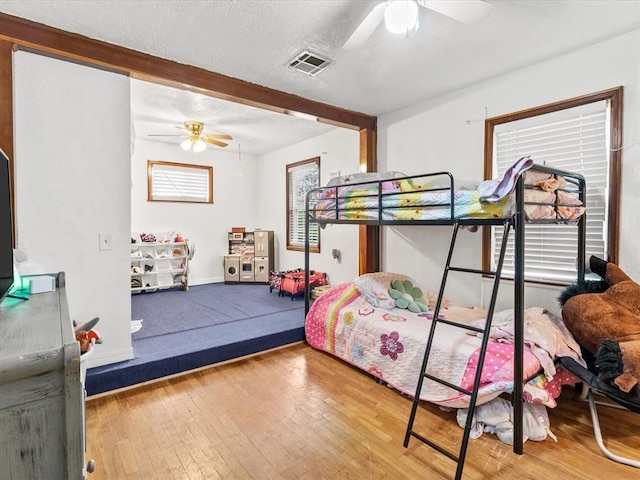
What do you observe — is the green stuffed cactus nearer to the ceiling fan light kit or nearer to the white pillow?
the white pillow

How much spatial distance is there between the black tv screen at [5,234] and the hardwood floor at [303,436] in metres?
1.11

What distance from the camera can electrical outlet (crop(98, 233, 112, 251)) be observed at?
8.62ft

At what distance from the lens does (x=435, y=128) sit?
3.54 metres

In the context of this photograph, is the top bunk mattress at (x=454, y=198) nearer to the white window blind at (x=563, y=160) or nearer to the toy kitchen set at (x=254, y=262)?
the white window blind at (x=563, y=160)

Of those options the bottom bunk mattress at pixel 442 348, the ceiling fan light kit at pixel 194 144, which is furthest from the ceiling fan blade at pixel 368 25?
the ceiling fan light kit at pixel 194 144

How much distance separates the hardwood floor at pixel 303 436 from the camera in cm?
173

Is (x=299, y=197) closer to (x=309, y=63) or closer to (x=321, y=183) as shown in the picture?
(x=321, y=183)

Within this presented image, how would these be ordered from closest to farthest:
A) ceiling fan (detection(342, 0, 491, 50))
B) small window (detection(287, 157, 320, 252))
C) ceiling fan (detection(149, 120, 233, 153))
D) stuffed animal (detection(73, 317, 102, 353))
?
ceiling fan (detection(342, 0, 491, 50)) → stuffed animal (detection(73, 317, 102, 353)) → ceiling fan (detection(149, 120, 233, 153)) → small window (detection(287, 157, 320, 252))

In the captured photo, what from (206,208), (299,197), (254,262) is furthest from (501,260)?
(206,208)

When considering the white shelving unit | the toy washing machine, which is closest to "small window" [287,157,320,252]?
the toy washing machine

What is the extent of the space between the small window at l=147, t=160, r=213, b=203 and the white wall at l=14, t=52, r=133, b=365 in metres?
3.19

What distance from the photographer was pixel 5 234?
51.8 inches

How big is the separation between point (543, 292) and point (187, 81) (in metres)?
3.40

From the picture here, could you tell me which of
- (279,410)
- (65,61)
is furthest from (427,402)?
(65,61)
